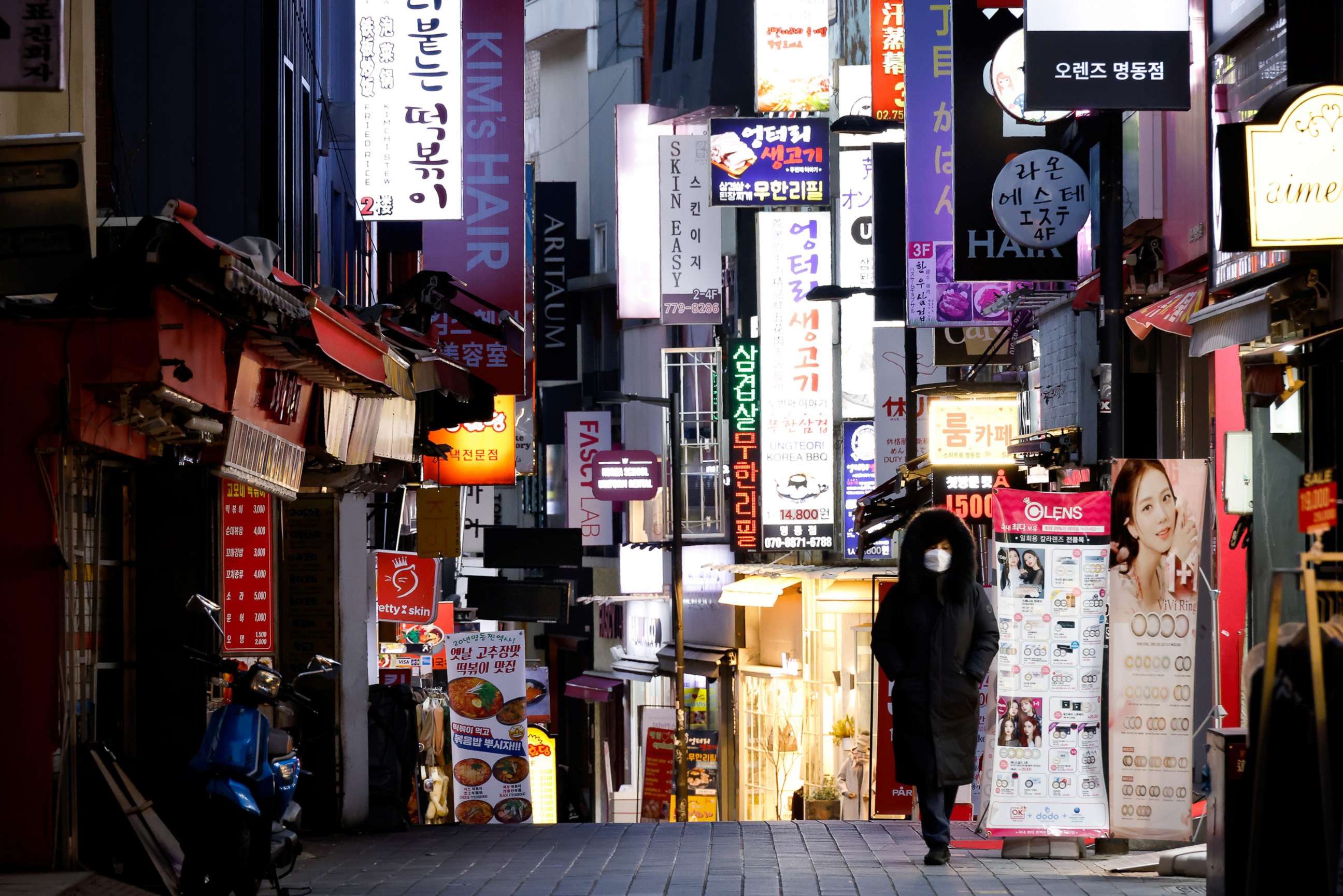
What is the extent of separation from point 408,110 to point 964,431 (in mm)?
6865

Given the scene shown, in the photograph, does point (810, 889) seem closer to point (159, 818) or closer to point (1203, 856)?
point (1203, 856)

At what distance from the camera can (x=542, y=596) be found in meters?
28.8

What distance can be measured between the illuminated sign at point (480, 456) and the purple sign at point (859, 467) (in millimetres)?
6630

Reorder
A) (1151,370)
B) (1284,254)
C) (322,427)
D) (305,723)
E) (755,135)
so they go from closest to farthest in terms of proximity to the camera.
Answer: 1. (1284,254)
2. (322,427)
3. (305,723)
4. (1151,370)
5. (755,135)

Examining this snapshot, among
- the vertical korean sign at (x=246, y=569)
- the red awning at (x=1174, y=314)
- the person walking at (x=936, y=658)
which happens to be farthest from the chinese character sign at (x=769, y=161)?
the person walking at (x=936, y=658)

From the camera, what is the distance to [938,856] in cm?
1088

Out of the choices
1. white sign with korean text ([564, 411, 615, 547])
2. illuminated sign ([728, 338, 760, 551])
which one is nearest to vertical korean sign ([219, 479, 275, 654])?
illuminated sign ([728, 338, 760, 551])

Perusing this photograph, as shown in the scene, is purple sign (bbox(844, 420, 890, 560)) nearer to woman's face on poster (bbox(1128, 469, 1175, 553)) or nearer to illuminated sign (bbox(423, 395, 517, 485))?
illuminated sign (bbox(423, 395, 517, 485))

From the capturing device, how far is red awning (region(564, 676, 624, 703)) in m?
43.1

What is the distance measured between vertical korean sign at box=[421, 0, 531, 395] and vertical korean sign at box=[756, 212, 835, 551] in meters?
11.8

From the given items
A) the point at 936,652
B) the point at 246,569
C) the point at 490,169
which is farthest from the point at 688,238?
the point at 936,652

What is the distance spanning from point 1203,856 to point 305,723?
7989mm

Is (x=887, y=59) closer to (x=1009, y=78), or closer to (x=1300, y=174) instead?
(x=1009, y=78)

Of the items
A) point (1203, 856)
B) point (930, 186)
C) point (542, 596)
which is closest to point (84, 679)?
point (1203, 856)
